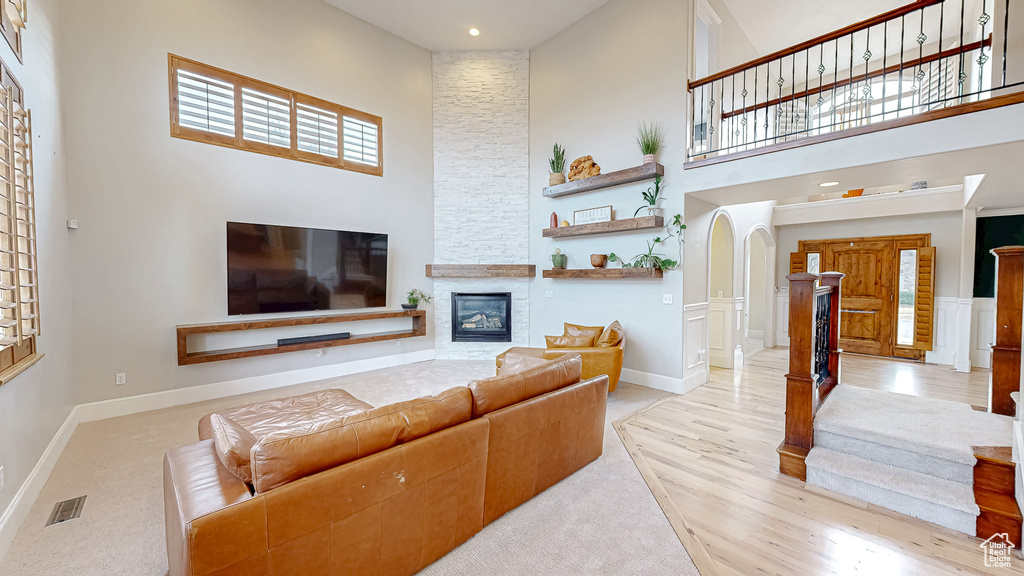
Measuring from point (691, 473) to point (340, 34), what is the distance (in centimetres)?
642

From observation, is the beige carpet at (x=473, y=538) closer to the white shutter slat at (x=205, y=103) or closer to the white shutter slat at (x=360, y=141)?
the white shutter slat at (x=205, y=103)

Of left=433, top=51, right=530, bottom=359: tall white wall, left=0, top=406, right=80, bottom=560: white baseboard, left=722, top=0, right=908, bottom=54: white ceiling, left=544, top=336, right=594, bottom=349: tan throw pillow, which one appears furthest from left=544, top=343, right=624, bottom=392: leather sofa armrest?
left=722, top=0, right=908, bottom=54: white ceiling

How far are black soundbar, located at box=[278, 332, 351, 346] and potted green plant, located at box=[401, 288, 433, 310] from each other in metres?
0.94

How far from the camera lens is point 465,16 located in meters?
5.57

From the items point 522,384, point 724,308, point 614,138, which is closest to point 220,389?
point 522,384

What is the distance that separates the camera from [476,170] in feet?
21.0

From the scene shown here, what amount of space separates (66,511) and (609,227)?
16.9 ft

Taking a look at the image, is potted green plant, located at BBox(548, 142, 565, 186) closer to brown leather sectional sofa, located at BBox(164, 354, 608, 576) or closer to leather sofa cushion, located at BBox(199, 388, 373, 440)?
brown leather sectional sofa, located at BBox(164, 354, 608, 576)

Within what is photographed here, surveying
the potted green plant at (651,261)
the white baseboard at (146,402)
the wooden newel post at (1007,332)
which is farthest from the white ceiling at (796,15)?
the white baseboard at (146,402)

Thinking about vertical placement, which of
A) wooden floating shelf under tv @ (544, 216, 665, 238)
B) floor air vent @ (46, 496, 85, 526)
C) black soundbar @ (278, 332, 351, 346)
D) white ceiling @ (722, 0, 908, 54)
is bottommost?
floor air vent @ (46, 496, 85, 526)

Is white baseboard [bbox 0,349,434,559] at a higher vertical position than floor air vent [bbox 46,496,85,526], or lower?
higher

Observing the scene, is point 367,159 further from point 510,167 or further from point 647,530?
point 647,530

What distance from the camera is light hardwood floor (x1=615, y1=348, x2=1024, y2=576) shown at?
1947 mm

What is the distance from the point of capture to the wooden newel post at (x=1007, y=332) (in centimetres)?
296
